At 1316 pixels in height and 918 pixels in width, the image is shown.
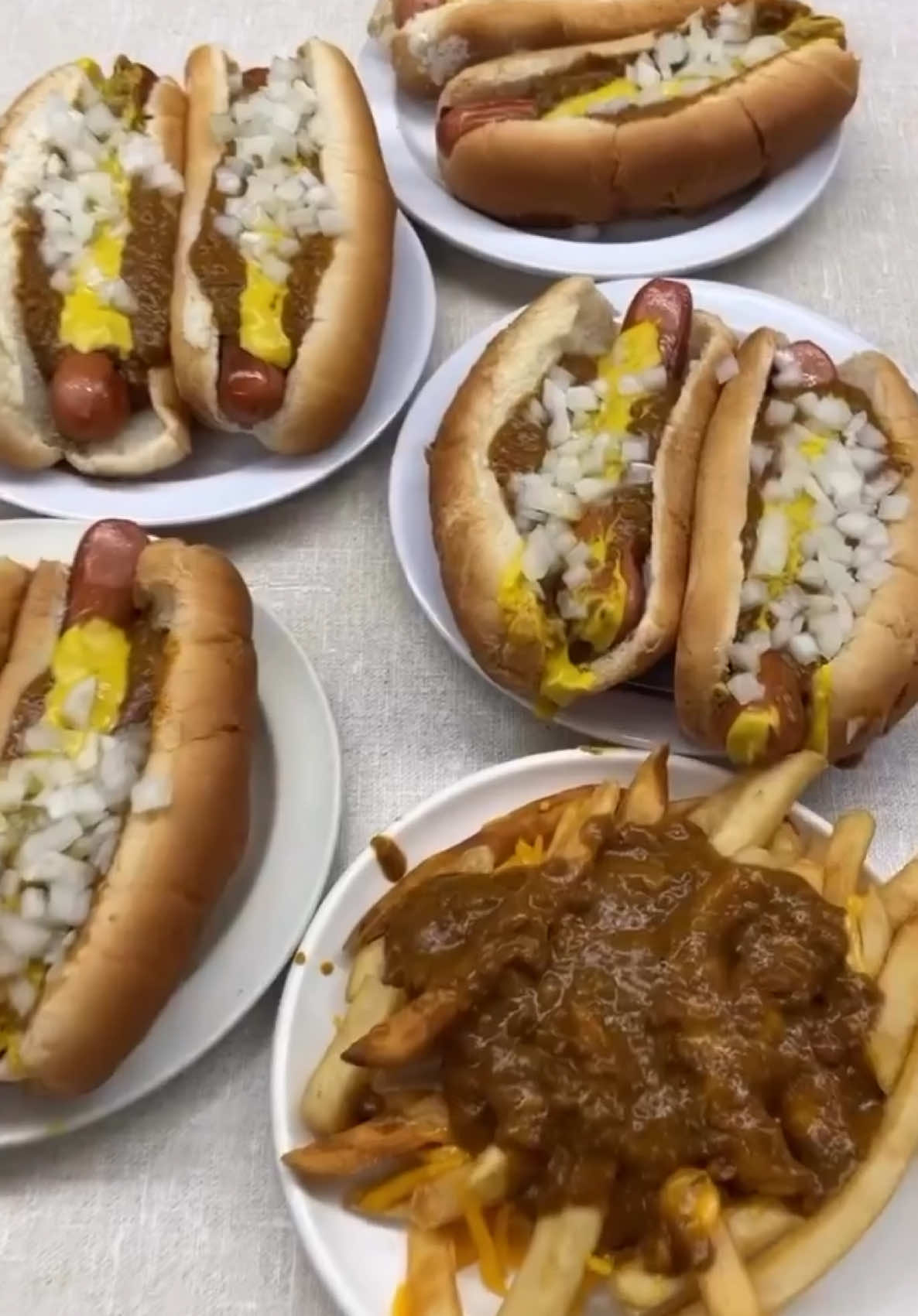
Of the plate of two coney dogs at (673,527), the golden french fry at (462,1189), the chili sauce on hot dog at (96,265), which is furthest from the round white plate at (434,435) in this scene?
the golden french fry at (462,1189)

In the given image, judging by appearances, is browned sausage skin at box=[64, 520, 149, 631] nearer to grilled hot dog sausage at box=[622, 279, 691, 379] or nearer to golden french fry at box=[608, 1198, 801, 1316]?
grilled hot dog sausage at box=[622, 279, 691, 379]

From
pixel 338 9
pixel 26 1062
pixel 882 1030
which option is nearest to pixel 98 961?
pixel 26 1062

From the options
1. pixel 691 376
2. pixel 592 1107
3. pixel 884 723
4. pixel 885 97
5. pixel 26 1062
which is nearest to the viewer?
pixel 592 1107

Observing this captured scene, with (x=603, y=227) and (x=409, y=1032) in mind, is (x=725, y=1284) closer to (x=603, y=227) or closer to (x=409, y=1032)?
(x=409, y=1032)

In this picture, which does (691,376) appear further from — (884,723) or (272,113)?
(272,113)

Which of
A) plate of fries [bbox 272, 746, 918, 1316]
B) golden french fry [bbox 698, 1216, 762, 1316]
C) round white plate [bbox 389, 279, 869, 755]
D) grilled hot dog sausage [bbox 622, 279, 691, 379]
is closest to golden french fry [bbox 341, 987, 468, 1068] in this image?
plate of fries [bbox 272, 746, 918, 1316]

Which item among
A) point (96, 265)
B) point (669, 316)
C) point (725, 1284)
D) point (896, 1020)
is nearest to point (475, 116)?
point (669, 316)
